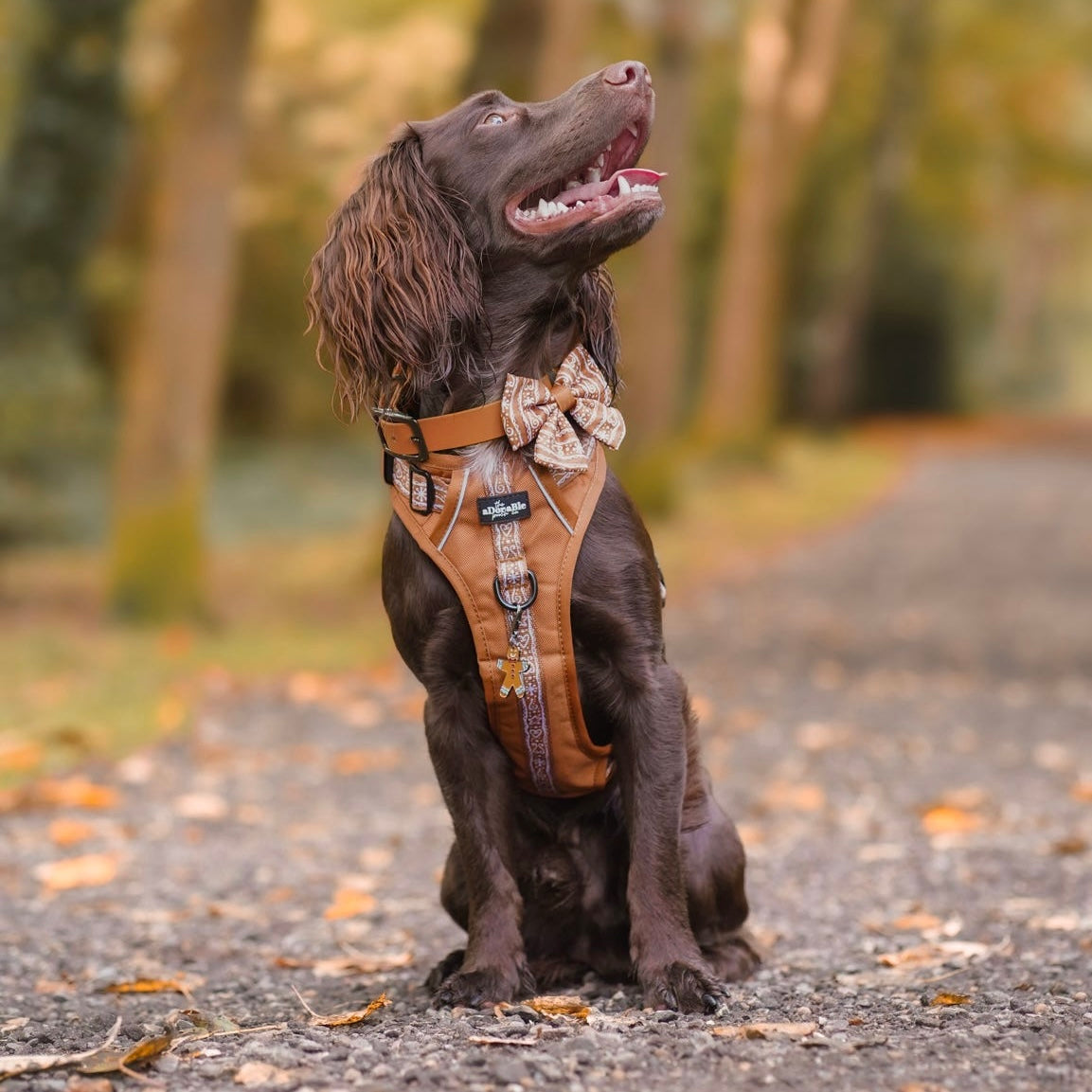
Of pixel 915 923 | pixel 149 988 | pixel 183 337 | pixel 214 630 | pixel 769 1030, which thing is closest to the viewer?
pixel 769 1030

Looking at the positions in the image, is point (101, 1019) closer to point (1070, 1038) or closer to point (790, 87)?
point (1070, 1038)

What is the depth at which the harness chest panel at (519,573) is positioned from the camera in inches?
146

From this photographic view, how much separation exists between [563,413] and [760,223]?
20.0 m

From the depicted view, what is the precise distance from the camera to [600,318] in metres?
4.14

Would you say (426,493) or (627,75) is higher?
(627,75)

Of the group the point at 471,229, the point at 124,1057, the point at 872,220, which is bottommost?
the point at 124,1057

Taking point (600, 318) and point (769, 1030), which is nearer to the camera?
point (769, 1030)

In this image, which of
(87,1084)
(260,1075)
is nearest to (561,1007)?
(260,1075)

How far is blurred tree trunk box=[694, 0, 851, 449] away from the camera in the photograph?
2294 centimetres

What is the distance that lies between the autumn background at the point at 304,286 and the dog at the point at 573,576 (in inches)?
14.8

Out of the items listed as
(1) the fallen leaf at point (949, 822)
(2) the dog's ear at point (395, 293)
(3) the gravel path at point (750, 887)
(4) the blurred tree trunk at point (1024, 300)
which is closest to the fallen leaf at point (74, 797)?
(3) the gravel path at point (750, 887)

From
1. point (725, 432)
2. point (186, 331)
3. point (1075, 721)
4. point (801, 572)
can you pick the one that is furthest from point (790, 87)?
point (1075, 721)

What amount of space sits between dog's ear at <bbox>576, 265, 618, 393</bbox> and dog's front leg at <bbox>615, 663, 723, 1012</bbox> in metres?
0.85

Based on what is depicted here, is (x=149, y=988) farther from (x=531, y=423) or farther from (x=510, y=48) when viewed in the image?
(x=510, y=48)
